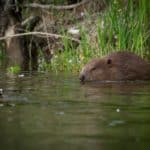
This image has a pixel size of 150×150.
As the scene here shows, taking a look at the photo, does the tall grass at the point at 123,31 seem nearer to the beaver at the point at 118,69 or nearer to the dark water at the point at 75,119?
the beaver at the point at 118,69

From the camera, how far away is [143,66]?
1002cm

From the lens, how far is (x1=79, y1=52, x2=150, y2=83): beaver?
→ 9992 millimetres

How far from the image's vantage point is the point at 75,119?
5.14 m

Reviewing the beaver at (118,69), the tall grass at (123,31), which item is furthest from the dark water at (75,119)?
the tall grass at (123,31)

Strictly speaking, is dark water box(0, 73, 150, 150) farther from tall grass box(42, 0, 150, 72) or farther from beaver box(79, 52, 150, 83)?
tall grass box(42, 0, 150, 72)

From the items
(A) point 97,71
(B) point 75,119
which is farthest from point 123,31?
(B) point 75,119

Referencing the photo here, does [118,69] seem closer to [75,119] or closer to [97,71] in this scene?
[97,71]

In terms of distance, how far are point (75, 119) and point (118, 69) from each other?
16.7 feet

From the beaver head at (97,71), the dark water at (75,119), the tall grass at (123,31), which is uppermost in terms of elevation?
the tall grass at (123,31)

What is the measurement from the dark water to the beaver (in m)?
1.85

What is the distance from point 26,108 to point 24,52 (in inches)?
529

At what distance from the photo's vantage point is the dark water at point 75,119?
13.2 feet

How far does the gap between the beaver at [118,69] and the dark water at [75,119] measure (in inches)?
72.7

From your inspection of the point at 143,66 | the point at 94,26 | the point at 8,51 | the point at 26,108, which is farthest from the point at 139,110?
the point at 8,51
